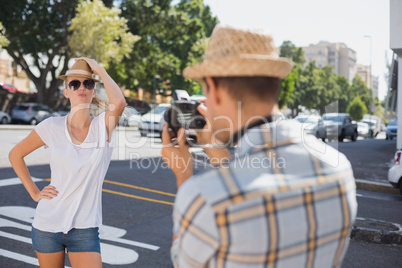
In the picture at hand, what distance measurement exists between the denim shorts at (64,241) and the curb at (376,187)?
31.3 feet

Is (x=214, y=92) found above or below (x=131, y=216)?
above

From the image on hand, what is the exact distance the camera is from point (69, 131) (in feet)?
9.76

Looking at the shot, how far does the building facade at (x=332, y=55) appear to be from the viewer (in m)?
184

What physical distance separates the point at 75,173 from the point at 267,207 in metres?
1.87

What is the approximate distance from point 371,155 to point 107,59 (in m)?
19.5

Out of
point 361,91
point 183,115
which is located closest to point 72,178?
point 183,115

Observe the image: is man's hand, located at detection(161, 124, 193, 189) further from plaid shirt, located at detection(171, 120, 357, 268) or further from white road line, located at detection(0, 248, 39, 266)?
white road line, located at detection(0, 248, 39, 266)

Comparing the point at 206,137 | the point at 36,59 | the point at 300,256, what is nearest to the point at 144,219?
the point at 206,137

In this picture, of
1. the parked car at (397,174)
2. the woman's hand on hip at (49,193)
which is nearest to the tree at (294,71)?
the parked car at (397,174)

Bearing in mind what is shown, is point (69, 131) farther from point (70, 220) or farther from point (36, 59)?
point (36, 59)

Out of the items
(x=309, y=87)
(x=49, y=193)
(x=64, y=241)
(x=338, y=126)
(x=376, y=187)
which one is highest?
(x=309, y=87)

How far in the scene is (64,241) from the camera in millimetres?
2834

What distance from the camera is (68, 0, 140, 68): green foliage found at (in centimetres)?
2970

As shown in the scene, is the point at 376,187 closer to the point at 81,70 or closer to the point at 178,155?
the point at 81,70
